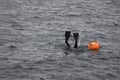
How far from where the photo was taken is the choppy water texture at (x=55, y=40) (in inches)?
1028

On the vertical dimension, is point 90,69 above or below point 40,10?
below

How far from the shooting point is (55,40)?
1336 inches

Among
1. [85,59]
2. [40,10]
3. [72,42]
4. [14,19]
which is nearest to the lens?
[85,59]

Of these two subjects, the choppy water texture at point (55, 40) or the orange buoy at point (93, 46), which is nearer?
the choppy water texture at point (55, 40)

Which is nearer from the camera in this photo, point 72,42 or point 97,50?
point 97,50

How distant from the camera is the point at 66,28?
128 feet

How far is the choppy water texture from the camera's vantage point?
85.7 ft

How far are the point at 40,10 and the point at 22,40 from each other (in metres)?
16.0

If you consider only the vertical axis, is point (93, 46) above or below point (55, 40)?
below

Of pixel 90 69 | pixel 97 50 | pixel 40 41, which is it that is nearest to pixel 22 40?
pixel 40 41

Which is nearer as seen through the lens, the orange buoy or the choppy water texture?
the choppy water texture

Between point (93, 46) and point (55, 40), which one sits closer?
point (93, 46)

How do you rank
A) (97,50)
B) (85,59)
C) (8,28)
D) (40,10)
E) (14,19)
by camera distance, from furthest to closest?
(40,10)
(14,19)
(8,28)
(97,50)
(85,59)

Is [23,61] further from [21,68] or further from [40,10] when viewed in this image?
[40,10]
